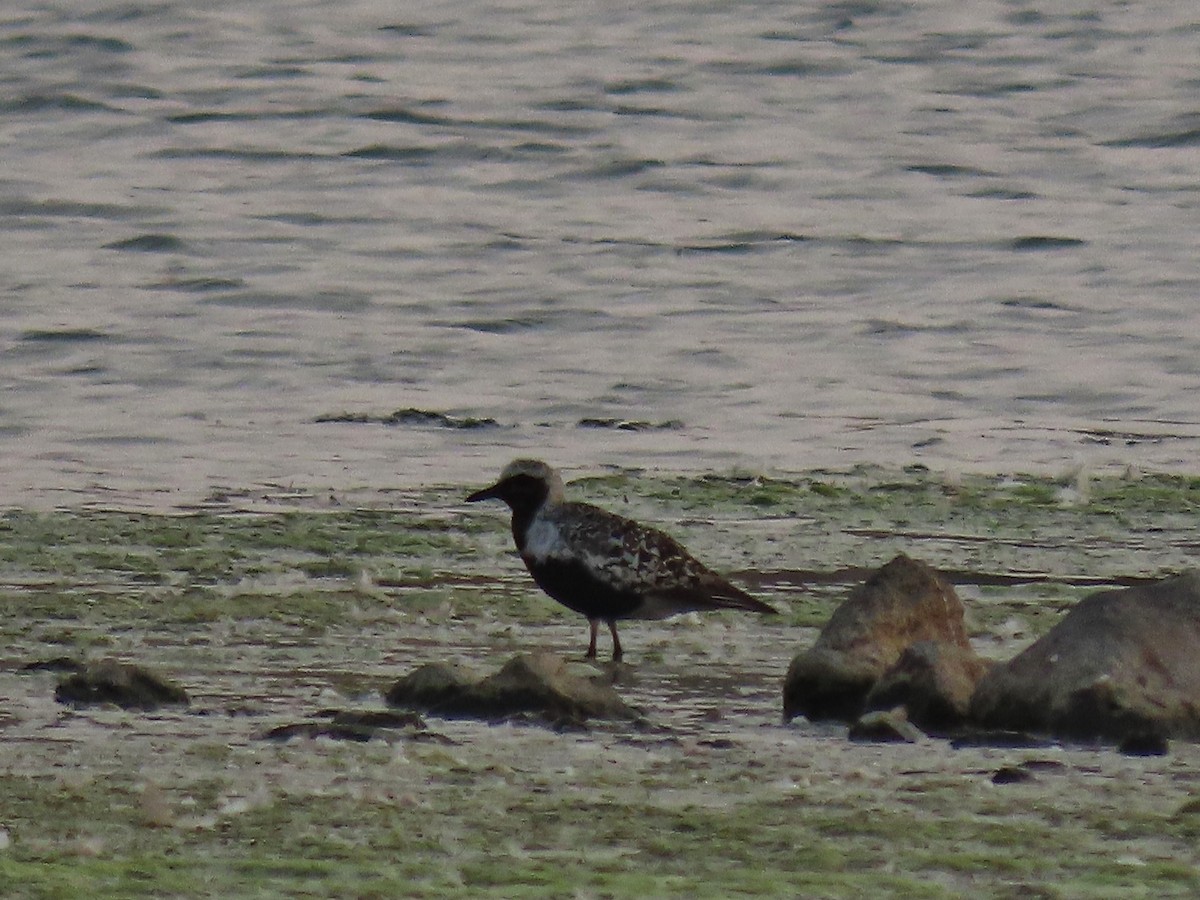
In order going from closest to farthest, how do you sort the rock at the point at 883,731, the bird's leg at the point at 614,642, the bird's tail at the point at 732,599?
the rock at the point at 883,731
the bird's leg at the point at 614,642
the bird's tail at the point at 732,599

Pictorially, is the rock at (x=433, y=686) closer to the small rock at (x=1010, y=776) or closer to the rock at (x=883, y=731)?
the rock at (x=883, y=731)

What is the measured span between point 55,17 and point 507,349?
11563mm

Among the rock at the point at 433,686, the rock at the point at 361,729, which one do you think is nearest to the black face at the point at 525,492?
the rock at the point at 433,686

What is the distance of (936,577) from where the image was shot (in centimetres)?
761

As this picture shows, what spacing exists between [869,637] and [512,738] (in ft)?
3.91

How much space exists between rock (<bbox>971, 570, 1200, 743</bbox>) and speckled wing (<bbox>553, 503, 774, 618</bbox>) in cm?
158

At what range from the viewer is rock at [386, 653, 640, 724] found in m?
6.79

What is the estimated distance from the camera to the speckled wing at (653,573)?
8.24 m

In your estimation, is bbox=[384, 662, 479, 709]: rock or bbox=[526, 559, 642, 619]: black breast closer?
bbox=[384, 662, 479, 709]: rock

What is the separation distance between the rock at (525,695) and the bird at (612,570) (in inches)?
44.8

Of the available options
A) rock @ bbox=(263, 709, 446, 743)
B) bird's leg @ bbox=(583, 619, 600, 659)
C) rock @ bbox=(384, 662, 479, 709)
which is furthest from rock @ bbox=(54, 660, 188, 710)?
bird's leg @ bbox=(583, 619, 600, 659)

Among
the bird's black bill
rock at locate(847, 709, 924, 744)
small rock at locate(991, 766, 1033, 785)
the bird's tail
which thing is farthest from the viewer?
the bird's black bill

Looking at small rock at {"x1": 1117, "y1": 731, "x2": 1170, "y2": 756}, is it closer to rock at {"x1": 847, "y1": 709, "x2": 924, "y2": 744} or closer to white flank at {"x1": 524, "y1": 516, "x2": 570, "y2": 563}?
rock at {"x1": 847, "y1": 709, "x2": 924, "y2": 744}

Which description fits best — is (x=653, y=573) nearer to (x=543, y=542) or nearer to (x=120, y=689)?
(x=543, y=542)
